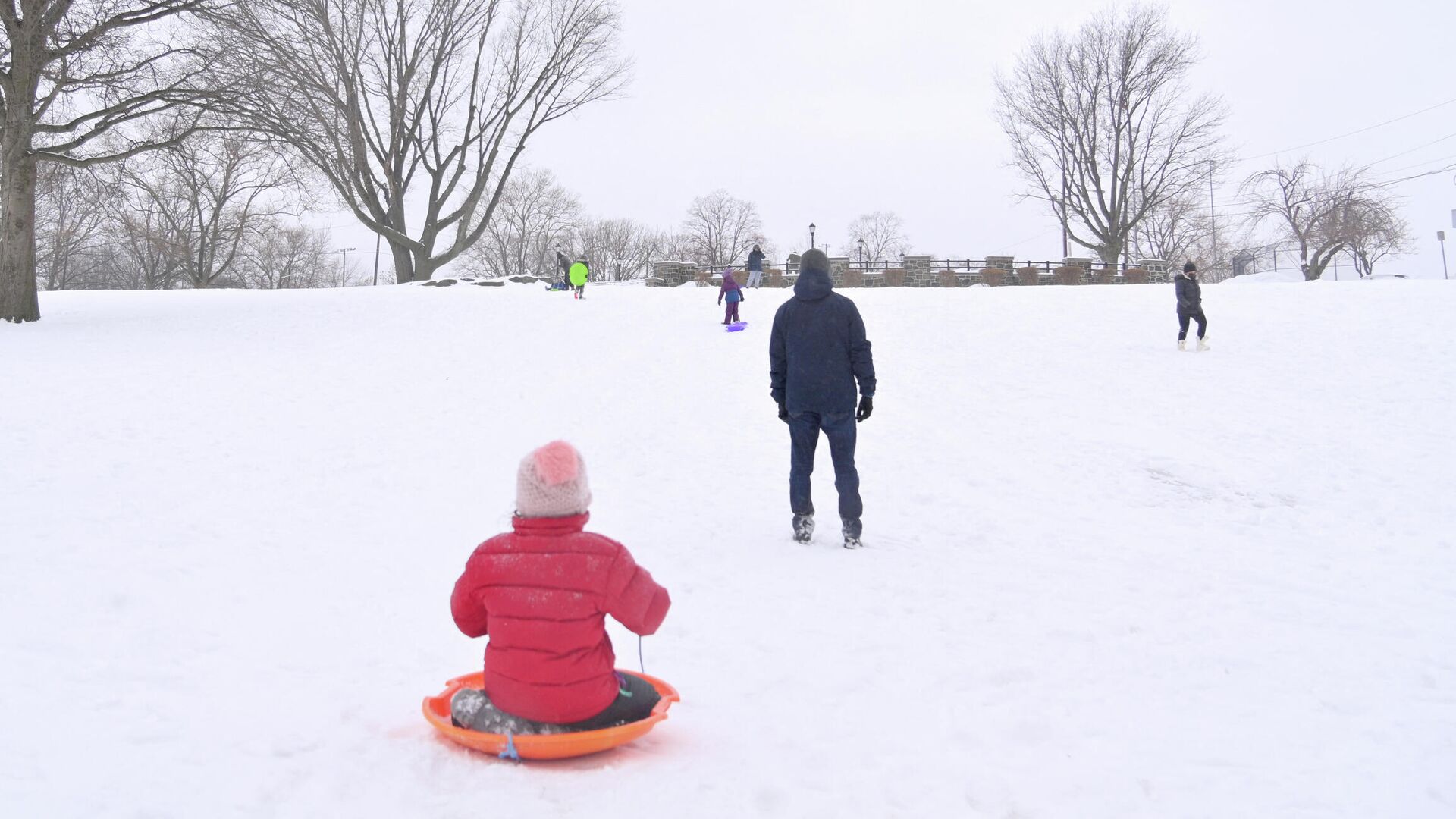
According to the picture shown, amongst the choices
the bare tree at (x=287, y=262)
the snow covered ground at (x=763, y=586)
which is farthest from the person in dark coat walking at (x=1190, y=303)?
the bare tree at (x=287, y=262)

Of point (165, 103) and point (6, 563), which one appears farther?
point (165, 103)

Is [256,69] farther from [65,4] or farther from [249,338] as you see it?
[249,338]

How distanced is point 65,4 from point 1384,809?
733 inches

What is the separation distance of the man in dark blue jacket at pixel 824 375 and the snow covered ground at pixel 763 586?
1.86 feet

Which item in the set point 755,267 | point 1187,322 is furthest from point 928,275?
point 1187,322

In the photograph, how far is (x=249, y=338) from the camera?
14047 millimetres

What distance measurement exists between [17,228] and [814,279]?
1507 cm

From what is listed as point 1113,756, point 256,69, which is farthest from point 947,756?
point 256,69

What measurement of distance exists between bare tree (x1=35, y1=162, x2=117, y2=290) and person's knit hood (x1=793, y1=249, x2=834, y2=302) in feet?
53.1

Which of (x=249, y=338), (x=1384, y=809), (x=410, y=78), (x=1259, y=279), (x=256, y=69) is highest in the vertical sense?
(x=410, y=78)

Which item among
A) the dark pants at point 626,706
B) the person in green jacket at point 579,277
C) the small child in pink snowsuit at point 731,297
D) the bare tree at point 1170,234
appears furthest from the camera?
the bare tree at point 1170,234

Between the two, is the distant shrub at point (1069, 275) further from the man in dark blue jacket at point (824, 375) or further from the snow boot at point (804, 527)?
the snow boot at point (804, 527)

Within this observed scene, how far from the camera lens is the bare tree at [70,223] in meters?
16.7

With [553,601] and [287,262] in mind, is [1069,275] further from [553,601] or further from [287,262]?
[287,262]
